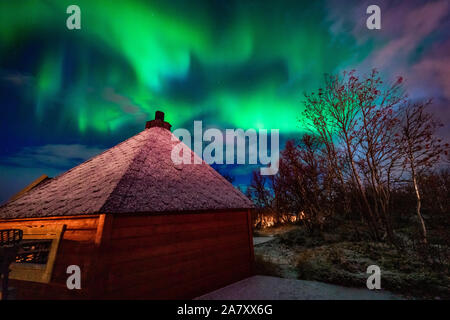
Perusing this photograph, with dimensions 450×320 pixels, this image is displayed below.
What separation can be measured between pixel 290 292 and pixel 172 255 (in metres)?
3.96

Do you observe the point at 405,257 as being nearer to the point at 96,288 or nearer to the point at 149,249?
the point at 149,249

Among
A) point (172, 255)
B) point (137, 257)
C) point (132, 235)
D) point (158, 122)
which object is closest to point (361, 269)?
point (172, 255)

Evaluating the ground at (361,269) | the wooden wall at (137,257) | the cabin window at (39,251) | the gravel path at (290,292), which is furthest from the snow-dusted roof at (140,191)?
the ground at (361,269)

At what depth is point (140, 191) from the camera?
5.33 m

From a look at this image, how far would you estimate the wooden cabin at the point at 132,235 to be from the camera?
439cm

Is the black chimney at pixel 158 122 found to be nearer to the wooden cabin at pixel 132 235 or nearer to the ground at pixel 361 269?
the wooden cabin at pixel 132 235

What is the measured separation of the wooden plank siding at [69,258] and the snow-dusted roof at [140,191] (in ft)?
1.15

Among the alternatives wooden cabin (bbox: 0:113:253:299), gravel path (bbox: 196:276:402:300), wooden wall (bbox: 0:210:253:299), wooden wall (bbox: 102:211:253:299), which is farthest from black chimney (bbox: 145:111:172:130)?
gravel path (bbox: 196:276:402:300)

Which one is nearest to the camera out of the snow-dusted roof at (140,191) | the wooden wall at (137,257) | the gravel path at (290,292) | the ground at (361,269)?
the wooden wall at (137,257)

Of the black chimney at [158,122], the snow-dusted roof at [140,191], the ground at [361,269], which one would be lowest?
the ground at [361,269]

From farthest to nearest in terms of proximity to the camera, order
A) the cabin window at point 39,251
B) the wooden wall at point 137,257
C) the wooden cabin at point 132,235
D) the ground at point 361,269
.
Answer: the ground at point 361,269 → the cabin window at point 39,251 → the wooden cabin at point 132,235 → the wooden wall at point 137,257
